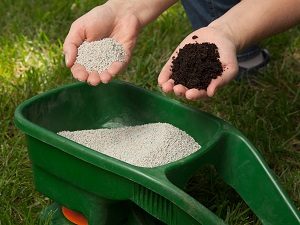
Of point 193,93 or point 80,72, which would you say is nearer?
point 193,93

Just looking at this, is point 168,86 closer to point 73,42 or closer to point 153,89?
point 73,42

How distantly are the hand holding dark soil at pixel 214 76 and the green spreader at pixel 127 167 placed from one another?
9cm

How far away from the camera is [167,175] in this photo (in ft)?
3.79

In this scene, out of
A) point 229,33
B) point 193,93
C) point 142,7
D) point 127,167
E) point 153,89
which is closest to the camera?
point 127,167

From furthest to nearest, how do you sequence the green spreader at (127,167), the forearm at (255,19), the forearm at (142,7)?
1. the forearm at (142,7)
2. the forearm at (255,19)
3. the green spreader at (127,167)

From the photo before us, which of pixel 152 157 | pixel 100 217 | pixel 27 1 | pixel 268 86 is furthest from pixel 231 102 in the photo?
pixel 27 1

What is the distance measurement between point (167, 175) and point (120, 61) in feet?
1.11

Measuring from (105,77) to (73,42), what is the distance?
149mm

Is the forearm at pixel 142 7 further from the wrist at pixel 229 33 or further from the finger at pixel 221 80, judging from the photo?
the finger at pixel 221 80

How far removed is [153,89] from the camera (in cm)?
184

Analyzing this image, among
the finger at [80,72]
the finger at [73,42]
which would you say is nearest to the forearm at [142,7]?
the finger at [73,42]

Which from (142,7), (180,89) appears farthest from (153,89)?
(180,89)

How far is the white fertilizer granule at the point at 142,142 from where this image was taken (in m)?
1.30

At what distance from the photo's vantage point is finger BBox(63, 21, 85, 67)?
1.40m
